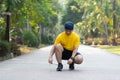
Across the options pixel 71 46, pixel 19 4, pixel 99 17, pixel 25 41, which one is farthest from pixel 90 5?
pixel 71 46

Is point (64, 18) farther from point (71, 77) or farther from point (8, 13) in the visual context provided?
point (71, 77)

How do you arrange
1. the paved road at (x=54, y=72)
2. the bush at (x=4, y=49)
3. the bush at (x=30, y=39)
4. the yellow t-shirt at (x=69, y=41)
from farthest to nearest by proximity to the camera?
the bush at (x=30, y=39) < the bush at (x=4, y=49) < the yellow t-shirt at (x=69, y=41) < the paved road at (x=54, y=72)

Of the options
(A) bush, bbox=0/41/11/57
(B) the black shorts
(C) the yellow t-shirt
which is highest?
(C) the yellow t-shirt

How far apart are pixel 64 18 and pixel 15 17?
84017 mm

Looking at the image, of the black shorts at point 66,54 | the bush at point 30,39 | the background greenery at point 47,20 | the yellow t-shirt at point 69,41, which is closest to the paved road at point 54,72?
the black shorts at point 66,54

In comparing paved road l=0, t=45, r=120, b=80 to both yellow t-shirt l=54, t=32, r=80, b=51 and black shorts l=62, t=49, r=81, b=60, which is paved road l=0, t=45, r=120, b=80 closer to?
black shorts l=62, t=49, r=81, b=60

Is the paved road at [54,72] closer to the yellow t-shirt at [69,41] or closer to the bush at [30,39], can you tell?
the yellow t-shirt at [69,41]

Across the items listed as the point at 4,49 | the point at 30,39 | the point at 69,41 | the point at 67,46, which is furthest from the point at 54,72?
the point at 30,39

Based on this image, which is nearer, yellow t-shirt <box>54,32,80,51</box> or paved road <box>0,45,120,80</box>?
paved road <box>0,45,120,80</box>

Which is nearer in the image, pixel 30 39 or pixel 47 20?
pixel 30 39

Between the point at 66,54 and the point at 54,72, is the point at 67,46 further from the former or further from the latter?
the point at 54,72

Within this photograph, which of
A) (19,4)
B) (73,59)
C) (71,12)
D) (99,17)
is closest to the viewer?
Answer: (73,59)

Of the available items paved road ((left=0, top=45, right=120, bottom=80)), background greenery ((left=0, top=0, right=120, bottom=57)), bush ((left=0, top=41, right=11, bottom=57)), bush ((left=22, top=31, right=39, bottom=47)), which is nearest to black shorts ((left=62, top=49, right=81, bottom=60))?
paved road ((left=0, top=45, right=120, bottom=80))

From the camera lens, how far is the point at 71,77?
37.0 ft
